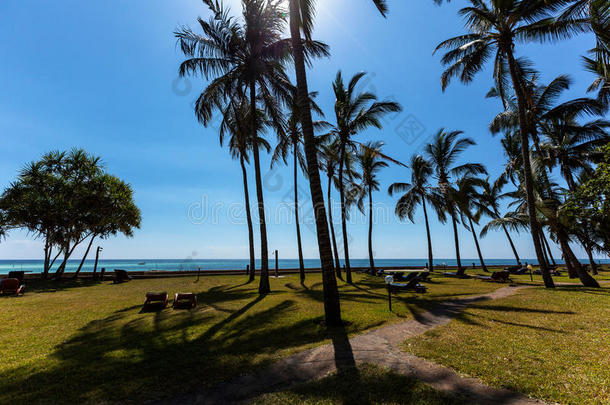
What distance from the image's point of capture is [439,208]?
27828 mm

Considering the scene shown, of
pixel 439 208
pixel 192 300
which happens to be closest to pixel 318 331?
pixel 192 300

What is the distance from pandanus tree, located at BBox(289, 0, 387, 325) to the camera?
22.9ft

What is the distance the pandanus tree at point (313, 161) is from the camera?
22.9 ft

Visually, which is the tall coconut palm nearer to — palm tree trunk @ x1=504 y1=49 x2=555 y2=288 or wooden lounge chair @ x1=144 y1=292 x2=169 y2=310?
wooden lounge chair @ x1=144 y1=292 x2=169 y2=310

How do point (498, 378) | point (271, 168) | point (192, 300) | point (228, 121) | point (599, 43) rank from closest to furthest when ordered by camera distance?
point (498, 378) < point (599, 43) < point (192, 300) < point (228, 121) < point (271, 168)

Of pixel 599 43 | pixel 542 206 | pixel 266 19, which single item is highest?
pixel 266 19

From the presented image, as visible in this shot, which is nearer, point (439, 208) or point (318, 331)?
point (318, 331)

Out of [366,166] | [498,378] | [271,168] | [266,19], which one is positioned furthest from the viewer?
[366,166]

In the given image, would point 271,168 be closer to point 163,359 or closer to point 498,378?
point 163,359

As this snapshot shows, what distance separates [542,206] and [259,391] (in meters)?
18.7

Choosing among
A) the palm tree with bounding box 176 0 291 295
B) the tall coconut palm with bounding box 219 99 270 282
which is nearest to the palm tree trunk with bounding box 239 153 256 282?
the tall coconut palm with bounding box 219 99 270 282

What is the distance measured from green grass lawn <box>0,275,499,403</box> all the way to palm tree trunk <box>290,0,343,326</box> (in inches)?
24.3

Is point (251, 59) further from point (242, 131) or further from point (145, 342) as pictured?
point (145, 342)

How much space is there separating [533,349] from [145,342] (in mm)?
8204
